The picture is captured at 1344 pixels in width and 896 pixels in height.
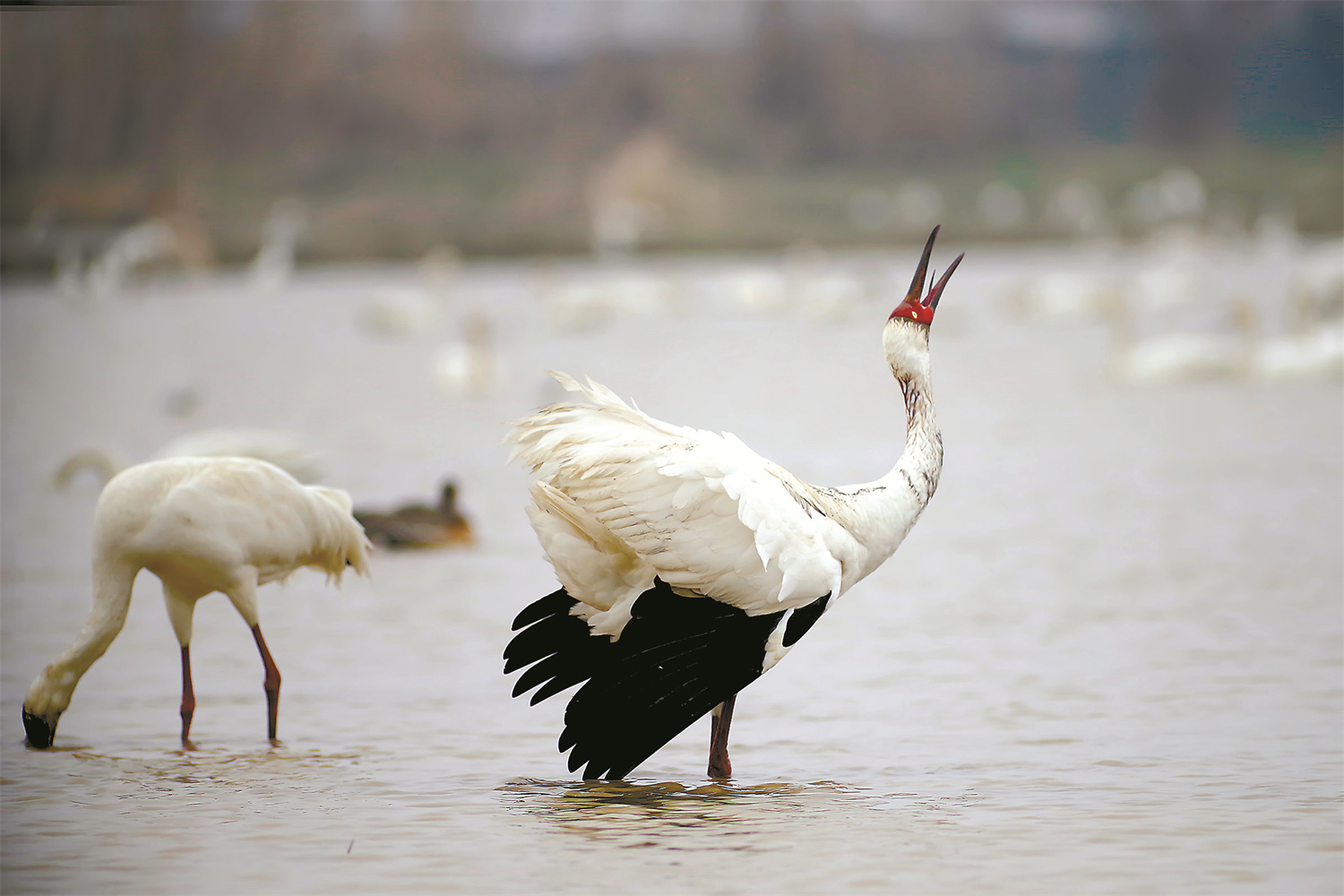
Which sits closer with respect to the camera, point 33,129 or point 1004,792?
point 1004,792

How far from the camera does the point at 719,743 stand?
218 inches

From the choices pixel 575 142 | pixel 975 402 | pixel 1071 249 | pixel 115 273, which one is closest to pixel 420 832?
pixel 975 402

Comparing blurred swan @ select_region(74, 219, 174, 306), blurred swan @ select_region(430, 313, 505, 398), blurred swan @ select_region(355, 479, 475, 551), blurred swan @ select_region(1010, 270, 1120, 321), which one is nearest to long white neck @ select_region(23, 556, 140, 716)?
blurred swan @ select_region(355, 479, 475, 551)

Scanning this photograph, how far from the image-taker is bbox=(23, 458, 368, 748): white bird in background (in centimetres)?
586

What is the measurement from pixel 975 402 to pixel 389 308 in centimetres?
1077

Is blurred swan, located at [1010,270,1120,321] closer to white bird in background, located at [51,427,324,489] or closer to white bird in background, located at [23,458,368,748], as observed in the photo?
white bird in background, located at [51,427,324,489]

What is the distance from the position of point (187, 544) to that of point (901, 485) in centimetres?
237

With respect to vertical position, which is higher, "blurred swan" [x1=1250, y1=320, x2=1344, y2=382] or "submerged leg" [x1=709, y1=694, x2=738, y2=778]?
"blurred swan" [x1=1250, y1=320, x2=1344, y2=382]

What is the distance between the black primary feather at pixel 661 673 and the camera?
5.14 m

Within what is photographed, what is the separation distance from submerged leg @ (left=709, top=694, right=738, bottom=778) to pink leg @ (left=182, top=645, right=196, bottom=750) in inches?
73.4

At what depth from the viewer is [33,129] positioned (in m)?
39.8

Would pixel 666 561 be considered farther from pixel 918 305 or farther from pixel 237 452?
pixel 237 452

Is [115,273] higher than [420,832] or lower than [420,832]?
higher

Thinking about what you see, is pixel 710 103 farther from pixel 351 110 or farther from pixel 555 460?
pixel 555 460
